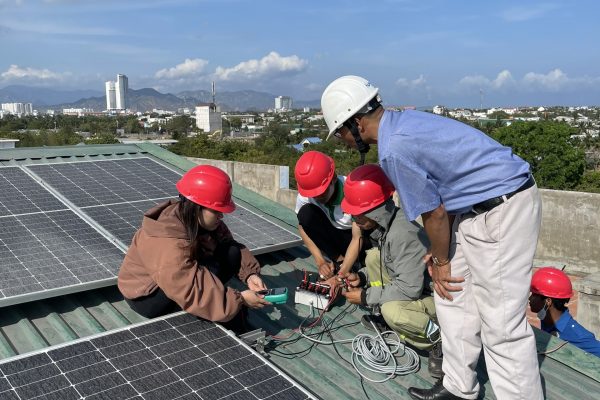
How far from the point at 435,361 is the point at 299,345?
1.08 metres

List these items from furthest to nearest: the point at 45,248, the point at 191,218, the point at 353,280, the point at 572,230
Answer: the point at 572,230
the point at 353,280
the point at 45,248
the point at 191,218

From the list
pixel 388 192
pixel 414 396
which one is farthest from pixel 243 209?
pixel 414 396

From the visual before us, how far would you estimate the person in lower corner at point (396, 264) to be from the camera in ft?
12.8

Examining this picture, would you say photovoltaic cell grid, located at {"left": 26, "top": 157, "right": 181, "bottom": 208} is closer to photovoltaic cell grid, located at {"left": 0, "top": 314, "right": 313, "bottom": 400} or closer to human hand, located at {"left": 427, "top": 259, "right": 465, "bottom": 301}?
photovoltaic cell grid, located at {"left": 0, "top": 314, "right": 313, "bottom": 400}

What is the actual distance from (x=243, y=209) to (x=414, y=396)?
3681 millimetres

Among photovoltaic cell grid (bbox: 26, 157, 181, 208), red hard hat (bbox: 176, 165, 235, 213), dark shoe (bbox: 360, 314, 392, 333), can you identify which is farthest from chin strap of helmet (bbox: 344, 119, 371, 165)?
photovoltaic cell grid (bbox: 26, 157, 181, 208)

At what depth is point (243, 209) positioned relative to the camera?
261 inches

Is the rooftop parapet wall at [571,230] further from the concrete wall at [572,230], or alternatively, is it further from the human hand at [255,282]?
the human hand at [255,282]

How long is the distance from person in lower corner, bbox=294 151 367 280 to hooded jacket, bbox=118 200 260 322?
6.42 feet

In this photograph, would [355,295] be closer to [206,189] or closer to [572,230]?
[206,189]

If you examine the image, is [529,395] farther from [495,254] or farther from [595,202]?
[595,202]

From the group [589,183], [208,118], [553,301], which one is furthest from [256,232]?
[208,118]

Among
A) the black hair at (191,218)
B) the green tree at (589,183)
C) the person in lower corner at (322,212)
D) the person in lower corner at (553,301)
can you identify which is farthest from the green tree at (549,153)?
the black hair at (191,218)

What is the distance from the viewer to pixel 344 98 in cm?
345
